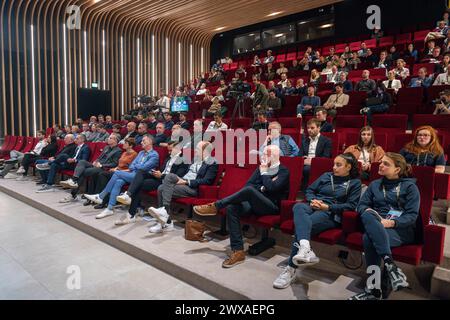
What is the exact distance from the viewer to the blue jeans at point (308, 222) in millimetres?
1885

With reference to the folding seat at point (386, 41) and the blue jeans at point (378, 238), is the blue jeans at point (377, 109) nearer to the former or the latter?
the blue jeans at point (378, 238)

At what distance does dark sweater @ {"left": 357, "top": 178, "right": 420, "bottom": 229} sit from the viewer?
→ 1739mm

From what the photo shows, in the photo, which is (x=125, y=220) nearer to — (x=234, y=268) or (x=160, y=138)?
(x=234, y=268)

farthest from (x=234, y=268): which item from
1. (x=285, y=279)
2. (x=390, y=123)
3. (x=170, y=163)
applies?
(x=390, y=123)

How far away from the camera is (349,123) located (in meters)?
4.00

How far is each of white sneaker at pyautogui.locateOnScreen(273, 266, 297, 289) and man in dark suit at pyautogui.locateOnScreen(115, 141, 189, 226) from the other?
158 centimetres

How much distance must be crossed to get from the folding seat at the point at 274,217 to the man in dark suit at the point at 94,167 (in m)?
2.21

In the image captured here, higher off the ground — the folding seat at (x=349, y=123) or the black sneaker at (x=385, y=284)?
the folding seat at (x=349, y=123)

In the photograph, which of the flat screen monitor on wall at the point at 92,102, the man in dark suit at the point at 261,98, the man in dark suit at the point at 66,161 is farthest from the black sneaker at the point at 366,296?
the flat screen monitor on wall at the point at 92,102

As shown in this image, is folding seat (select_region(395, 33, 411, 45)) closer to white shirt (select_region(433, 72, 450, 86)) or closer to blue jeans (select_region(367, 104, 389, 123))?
white shirt (select_region(433, 72, 450, 86))

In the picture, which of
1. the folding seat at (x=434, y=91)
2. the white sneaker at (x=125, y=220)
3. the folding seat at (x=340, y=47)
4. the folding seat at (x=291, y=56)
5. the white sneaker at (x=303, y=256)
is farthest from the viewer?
the folding seat at (x=291, y=56)

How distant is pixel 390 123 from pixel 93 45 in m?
7.77

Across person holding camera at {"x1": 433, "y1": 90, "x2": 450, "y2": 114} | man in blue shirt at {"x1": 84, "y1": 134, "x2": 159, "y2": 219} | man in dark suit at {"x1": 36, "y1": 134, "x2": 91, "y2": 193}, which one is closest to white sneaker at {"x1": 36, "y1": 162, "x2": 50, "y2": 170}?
man in dark suit at {"x1": 36, "y1": 134, "x2": 91, "y2": 193}

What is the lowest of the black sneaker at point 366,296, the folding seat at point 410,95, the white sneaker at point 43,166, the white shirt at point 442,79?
the black sneaker at point 366,296
